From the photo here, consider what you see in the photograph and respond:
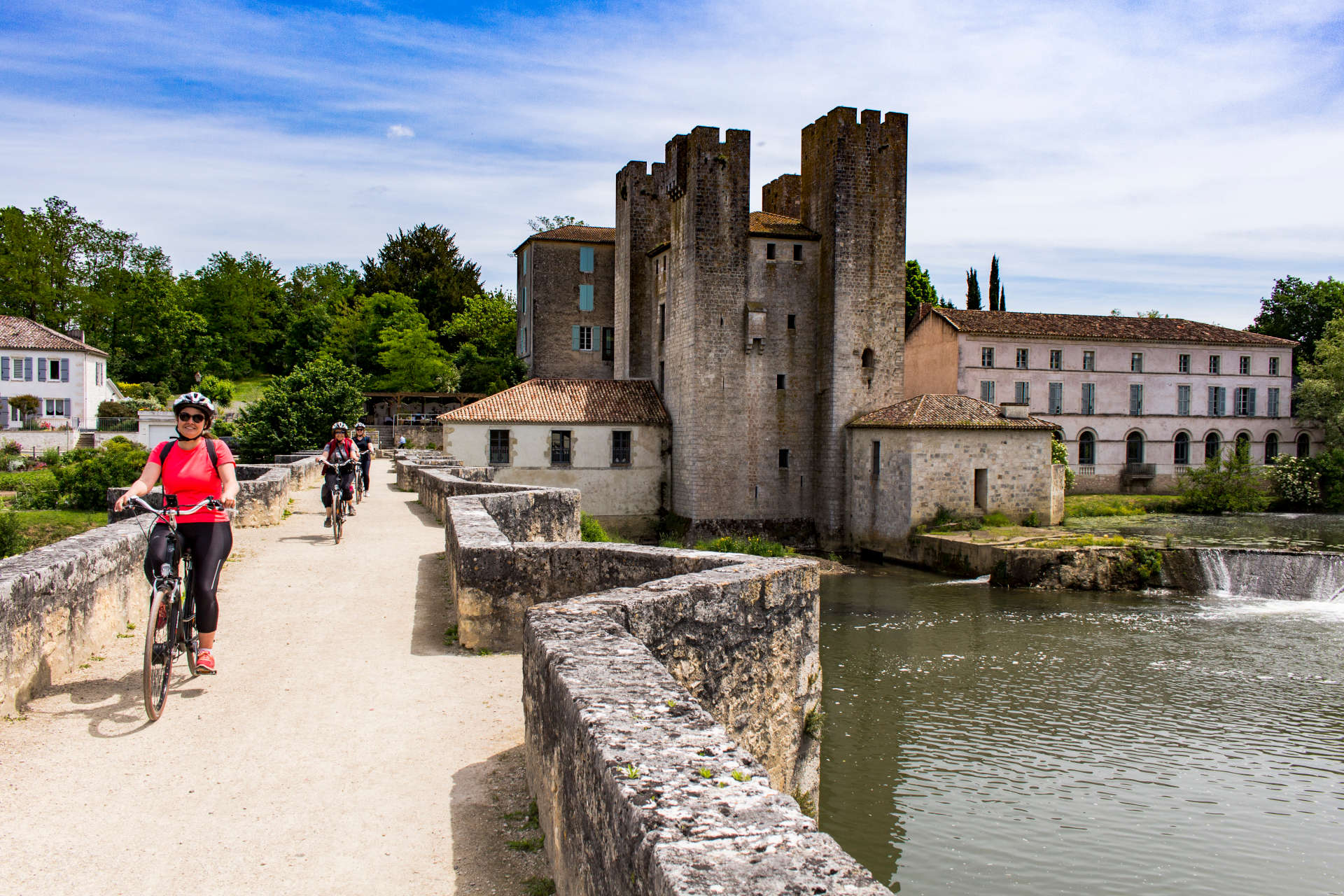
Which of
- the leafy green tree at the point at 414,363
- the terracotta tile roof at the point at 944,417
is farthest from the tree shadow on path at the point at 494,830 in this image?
the leafy green tree at the point at 414,363

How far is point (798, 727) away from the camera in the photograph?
307 inches

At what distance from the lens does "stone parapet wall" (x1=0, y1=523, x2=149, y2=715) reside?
5.81 m

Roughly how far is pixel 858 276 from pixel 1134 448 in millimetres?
22803

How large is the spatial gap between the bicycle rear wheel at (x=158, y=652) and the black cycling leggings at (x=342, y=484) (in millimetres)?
7652

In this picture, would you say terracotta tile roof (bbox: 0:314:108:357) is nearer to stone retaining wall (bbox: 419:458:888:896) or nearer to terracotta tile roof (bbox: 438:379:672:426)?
terracotta tile roof (bbox: 438:379:672:426)

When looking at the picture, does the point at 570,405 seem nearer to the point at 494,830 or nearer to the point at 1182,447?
the point at 494,830

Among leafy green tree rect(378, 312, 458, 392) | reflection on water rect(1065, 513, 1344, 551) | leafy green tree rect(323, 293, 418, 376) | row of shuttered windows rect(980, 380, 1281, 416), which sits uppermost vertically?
leafy green tree rect(323, 293, 418, 376)

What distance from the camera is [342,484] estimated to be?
1391 cm

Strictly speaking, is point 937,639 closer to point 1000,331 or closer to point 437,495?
point 437,495

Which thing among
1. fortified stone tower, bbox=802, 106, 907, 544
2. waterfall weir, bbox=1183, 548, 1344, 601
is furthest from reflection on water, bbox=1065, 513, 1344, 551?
fortified stone tower, bbox=802, 106, 907, 544

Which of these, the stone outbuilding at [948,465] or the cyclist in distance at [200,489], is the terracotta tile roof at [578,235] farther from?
the cyclist in distance at [200,489]

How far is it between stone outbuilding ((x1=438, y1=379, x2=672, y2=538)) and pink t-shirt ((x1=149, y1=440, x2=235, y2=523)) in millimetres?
26937

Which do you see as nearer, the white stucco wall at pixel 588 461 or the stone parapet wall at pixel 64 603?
the stone parapet wall at pixel 64 603

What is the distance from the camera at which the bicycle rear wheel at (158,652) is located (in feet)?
18.9
